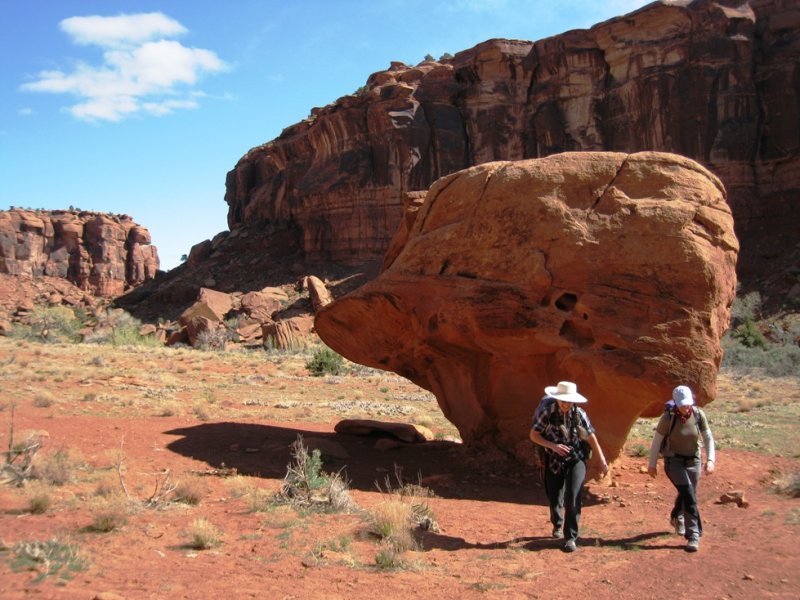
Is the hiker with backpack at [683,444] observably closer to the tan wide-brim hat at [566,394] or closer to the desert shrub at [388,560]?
the tan wide-brim hat at [566,394]

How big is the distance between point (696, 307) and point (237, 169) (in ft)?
245

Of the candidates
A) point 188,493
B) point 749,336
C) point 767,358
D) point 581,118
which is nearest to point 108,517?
point 188,493

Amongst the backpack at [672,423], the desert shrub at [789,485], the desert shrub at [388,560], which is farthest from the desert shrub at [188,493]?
the desert shrub at [789,485]

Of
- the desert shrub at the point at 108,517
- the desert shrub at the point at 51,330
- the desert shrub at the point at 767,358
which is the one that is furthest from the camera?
the desert shrub at the point at 51,330

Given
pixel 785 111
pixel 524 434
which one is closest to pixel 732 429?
pixel 524 434

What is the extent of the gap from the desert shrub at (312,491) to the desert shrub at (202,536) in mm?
1453

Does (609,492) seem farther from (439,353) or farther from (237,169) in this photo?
(237,169)

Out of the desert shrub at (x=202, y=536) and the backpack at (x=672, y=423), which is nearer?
the desert shrub at (x=202, y=536)

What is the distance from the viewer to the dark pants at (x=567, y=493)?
21.1 ft

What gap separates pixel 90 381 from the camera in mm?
16266

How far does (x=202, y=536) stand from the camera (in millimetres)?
6109

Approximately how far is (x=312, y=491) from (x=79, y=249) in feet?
264

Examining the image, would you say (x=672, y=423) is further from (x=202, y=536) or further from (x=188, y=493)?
(x=188, y=493)

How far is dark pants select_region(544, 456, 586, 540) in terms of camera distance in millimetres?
6434
